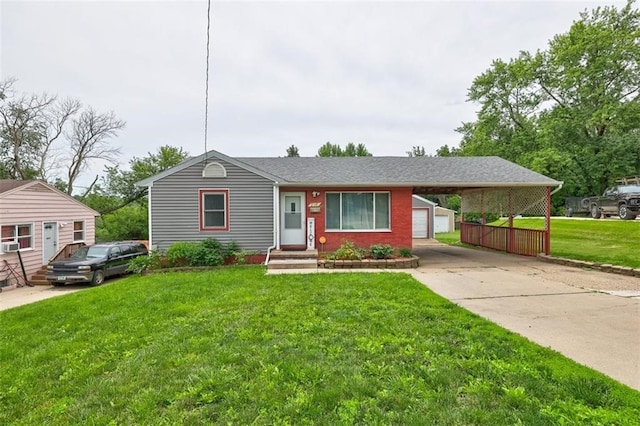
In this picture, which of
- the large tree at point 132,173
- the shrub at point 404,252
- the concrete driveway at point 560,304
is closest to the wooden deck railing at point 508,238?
Answer: the concrete driveway at point 560,304

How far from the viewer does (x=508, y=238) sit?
13805mm

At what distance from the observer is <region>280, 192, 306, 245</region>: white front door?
1204 cm

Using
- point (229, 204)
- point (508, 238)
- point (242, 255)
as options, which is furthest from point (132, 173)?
point (508, 238)

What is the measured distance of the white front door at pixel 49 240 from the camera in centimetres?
1445

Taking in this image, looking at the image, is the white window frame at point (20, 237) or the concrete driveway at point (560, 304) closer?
the concrete driveway at point (560, 304)

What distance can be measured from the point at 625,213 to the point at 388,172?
1356cm

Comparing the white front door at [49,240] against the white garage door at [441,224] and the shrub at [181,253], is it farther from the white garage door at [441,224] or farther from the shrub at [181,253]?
the white garage door at [441,224]

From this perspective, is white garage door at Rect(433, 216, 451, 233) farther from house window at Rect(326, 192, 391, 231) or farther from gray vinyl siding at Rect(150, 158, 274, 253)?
gray vinyl siding at Rect(150, 158, 274, 253)

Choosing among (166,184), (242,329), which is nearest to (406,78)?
(166,184)

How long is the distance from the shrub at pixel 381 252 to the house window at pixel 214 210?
502 centimetres

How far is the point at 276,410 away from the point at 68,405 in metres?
1.86

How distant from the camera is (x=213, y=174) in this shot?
11.3m

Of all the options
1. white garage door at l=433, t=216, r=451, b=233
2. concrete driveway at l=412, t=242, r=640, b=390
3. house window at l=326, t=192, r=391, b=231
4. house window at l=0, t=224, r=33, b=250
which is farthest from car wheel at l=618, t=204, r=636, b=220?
house window at l=0, t=224, r=33, b=250

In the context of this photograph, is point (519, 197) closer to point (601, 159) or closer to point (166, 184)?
point (166, 184)
